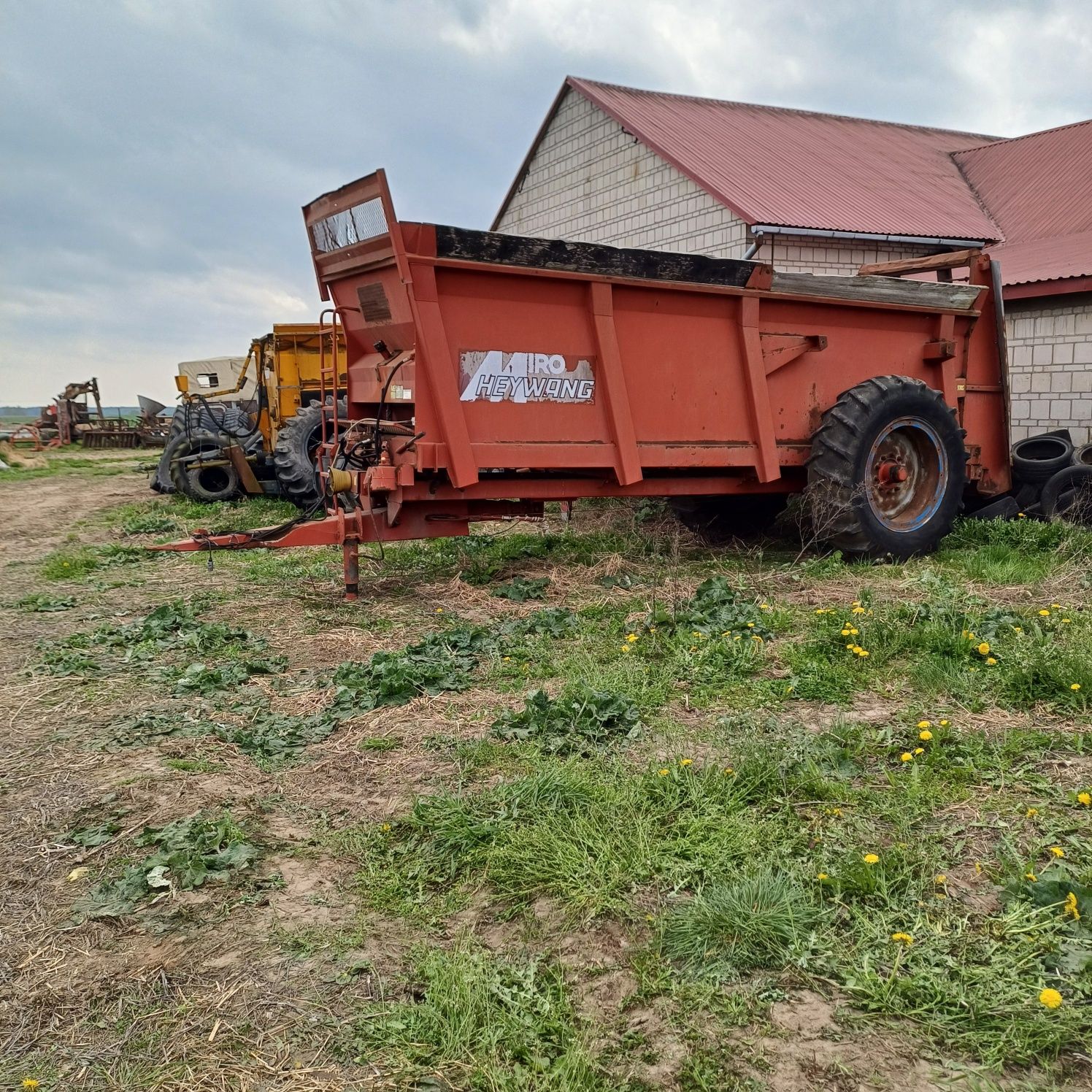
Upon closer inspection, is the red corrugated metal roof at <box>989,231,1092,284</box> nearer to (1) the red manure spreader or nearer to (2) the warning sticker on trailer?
(1) the red manure spreader

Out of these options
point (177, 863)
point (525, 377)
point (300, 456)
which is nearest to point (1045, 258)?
point (525, 377)

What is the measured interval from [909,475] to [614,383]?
280cm

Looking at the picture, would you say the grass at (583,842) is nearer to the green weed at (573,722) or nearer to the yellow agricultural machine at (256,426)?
the green weed at (573,722)

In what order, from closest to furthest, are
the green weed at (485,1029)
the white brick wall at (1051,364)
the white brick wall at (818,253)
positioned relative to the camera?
the green weed at (485,1029) < the white brick wall at (1051,364) < the white brick wall at (818,253)

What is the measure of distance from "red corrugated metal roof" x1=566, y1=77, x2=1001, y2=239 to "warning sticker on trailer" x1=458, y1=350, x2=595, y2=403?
7639mm

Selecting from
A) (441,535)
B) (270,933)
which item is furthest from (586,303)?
(270,933)

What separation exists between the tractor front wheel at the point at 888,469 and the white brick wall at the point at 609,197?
6.71 meters

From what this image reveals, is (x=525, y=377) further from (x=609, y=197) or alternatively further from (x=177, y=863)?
(x=609, y=197)

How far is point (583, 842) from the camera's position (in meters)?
2.91

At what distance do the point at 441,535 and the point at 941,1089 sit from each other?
4997mm

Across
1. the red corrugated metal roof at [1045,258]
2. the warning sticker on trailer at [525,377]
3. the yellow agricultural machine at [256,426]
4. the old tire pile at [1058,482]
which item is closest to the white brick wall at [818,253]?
the red corrugated metal roof at [1045,258]

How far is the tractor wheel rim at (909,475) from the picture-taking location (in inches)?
287

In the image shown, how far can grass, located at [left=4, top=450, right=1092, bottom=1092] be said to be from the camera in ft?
7.02

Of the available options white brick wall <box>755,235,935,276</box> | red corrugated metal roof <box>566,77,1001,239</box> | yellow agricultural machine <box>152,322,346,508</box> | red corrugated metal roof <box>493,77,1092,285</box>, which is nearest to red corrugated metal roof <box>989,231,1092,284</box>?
red corrugated metal roof <box>493,77,1092,285</box>
